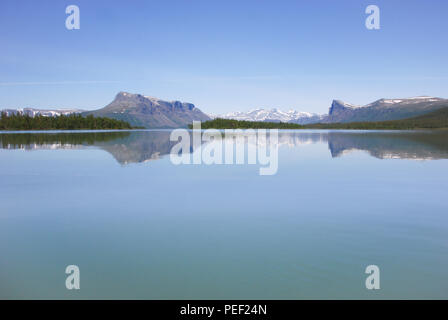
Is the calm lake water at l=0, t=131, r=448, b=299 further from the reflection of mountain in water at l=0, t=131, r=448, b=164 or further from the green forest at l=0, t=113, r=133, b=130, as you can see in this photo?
the green forest at l=0, t=113, r=133, b=130

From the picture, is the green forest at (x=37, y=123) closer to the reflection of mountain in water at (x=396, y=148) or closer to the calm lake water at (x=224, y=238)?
the reflection of mountain in water at (x=396, y=148)

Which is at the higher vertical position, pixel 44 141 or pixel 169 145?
pixel 44 141

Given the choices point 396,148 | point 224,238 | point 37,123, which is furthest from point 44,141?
point 37,123

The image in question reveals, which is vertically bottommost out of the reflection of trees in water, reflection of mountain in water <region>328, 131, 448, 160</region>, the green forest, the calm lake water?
the calm lake water

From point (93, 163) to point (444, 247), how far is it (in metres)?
28.2

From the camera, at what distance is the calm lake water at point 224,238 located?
303 inches

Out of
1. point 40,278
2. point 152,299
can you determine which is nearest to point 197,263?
point 152,299

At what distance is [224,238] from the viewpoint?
10805 mm

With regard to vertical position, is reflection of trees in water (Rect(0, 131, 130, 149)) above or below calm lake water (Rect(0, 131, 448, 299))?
above

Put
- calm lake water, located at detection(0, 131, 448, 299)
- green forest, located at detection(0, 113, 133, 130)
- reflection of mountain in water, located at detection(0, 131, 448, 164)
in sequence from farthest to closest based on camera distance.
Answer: green forest, located at detection(0, 113, 133, 130) → reflection of mountain in water, located at detection(0, 131, 448, 164) → calm lake water, located at detection(0, 131, 448, 299)

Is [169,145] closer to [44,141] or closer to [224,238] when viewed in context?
[44,141]

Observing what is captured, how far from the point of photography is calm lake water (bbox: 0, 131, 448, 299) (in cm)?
768

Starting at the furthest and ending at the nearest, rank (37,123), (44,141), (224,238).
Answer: (37,123) → (44,141) → (224,238)

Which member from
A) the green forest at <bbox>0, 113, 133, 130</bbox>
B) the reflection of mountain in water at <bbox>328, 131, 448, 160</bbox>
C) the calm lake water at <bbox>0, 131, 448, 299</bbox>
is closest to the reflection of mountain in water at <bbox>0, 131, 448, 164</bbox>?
the reflection of mountain in water at <bbox>328, 131, 448, 160</bbox>
